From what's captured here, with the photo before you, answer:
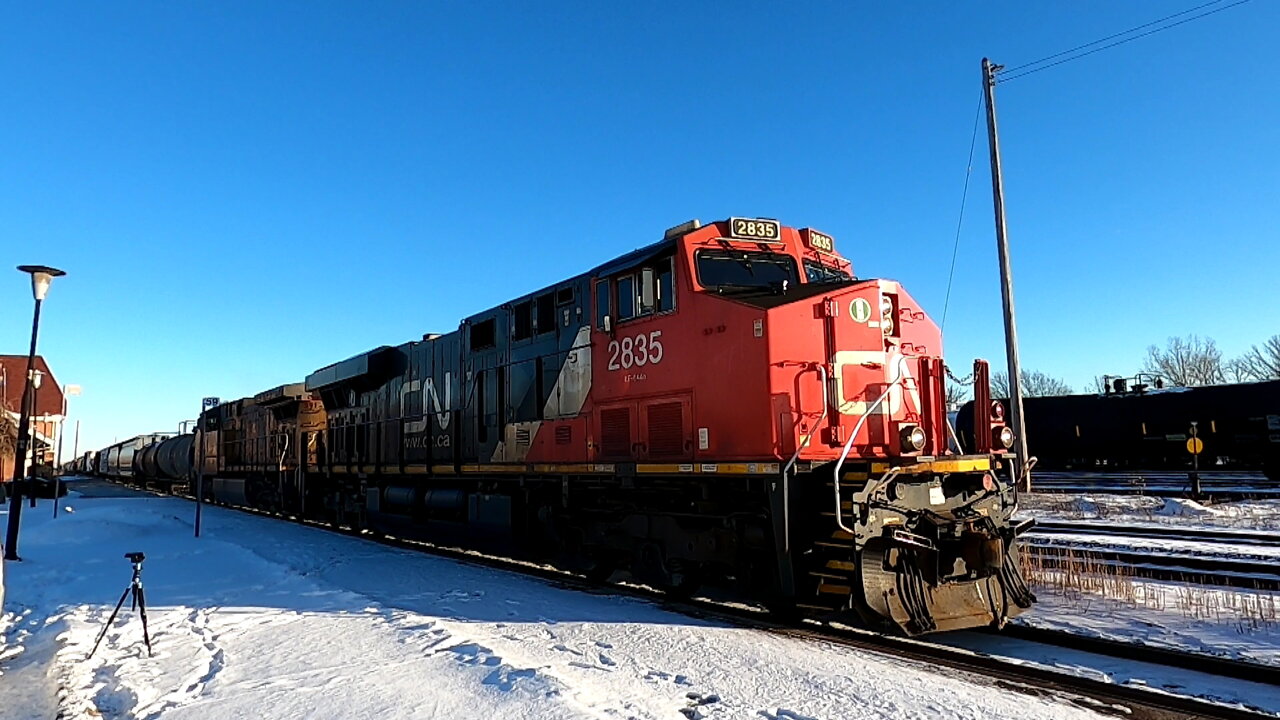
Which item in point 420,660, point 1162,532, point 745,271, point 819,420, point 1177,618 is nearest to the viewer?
point 420,660

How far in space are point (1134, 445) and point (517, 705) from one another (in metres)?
29.2

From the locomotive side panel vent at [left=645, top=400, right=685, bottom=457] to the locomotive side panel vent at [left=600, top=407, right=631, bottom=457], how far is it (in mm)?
389

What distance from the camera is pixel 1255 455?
25750 mm

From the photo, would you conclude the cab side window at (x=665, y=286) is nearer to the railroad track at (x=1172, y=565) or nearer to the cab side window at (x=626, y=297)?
the cab side window at (x=626, y=297)

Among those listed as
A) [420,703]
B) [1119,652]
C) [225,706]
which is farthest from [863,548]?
[225,706]

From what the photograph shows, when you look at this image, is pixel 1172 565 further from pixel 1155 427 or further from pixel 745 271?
pixel 1155 427

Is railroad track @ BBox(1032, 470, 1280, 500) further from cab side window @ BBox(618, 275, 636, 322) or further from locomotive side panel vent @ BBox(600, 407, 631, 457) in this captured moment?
cab side window @ BBox(618, 275, 636, 322)

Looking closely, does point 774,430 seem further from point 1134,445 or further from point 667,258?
point 1134,445

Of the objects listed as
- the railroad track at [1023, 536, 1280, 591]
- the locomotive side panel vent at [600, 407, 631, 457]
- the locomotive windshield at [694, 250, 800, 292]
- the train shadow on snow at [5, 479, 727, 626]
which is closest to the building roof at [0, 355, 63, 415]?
the train shadow on snow at [5, 479, 727, 626]

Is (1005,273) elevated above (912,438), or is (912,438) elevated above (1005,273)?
(1005,273)

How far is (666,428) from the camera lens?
860cm

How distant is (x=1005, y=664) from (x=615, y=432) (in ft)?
15.2

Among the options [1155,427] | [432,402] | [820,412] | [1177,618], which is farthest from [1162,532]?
[1155,427]

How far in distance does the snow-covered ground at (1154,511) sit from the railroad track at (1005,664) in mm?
10984
